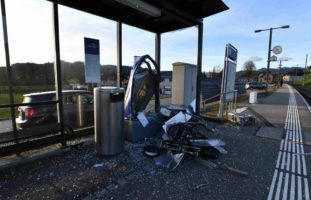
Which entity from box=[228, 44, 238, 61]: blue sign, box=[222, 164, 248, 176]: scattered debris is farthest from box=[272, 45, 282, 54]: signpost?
box=[222, 164, 248, 176]: scattered debris

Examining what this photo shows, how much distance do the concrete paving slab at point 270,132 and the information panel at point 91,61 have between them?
470 centimetres

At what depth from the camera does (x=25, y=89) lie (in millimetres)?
3650

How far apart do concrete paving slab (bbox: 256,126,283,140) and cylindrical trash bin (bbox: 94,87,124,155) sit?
395 cm

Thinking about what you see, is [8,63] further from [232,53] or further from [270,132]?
[270,132]

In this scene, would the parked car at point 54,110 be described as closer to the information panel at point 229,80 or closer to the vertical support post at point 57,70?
the vertical support post at point 57,70

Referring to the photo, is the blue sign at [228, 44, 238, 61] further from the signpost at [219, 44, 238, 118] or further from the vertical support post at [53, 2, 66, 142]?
the vertical support post at [53, 2, 66, 142]

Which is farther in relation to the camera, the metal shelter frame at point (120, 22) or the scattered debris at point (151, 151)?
the scattered debris at point (151, 151)

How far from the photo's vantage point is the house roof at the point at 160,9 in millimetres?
4082

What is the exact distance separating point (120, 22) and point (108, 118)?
2.96 m

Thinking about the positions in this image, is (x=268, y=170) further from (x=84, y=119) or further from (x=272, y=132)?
(x=84, y=119)

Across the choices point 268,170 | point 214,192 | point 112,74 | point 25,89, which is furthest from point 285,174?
point 25,89

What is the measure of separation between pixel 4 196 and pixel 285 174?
4213 mm

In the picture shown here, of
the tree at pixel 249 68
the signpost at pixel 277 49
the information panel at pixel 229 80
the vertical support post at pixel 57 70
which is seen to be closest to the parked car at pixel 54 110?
the vertical support post at pixel 57 70

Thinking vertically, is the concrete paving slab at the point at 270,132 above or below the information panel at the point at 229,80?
below
